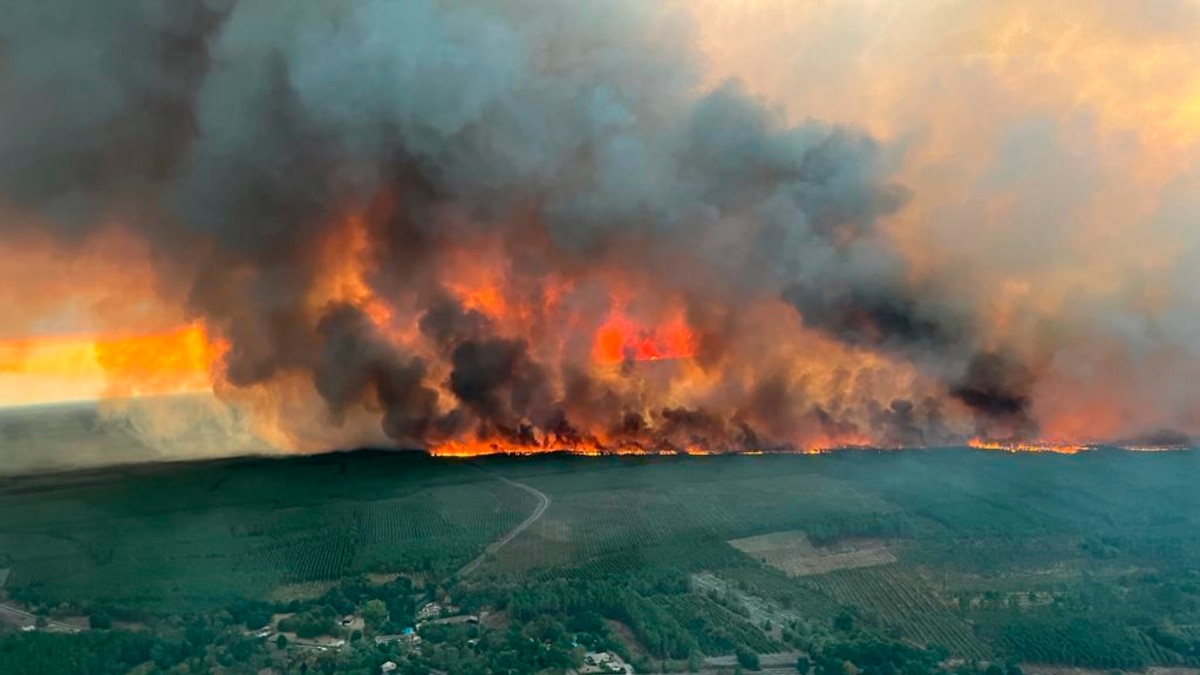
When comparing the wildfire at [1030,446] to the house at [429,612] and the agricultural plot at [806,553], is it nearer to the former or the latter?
the agricultural plot at [806,553]

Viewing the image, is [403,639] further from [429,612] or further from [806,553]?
[806,553]

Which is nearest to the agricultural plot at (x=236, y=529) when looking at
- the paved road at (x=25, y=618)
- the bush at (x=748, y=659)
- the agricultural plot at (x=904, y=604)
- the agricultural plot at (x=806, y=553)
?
the paved road at (x=25, y=618)

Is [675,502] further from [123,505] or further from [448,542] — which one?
[123,505]

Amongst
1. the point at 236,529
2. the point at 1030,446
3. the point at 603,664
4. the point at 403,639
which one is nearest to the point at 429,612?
the point at 403,639

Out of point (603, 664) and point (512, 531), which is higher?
point (512, 531)

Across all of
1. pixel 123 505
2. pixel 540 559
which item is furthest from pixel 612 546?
pixel 123 505

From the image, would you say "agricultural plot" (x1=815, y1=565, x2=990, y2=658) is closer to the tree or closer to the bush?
the bush

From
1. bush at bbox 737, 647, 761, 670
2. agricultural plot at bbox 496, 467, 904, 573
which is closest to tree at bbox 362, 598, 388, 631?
agricultural plot at bbox 496, 467, 904, 573
